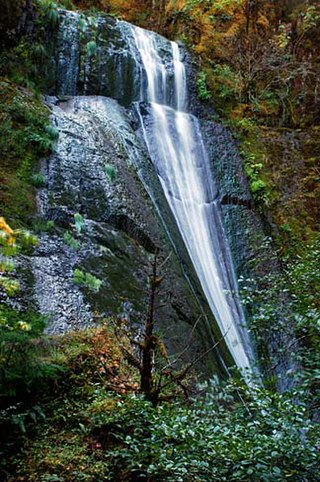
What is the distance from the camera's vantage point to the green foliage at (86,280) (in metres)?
6.09

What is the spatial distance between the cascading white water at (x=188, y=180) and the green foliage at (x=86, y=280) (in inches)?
112

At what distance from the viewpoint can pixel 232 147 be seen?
1223 cm

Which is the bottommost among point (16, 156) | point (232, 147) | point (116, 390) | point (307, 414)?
point (116, 390)

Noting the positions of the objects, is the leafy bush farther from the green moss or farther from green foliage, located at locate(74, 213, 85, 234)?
green foliage, located at locate(74, 213, 85, 234)

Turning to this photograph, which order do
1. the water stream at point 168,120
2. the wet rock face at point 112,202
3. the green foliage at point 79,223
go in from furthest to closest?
1. the water stream at point 168,120
2. the green foliage at point 79,223
3. the wet rock face at point 112,202

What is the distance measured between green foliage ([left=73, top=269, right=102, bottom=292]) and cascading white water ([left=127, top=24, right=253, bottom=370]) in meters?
2.84

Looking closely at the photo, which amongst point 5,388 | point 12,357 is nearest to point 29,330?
point 12,357

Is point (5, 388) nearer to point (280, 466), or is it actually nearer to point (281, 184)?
point (280, 466)

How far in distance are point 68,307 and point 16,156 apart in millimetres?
3069

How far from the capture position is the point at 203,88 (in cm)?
1306

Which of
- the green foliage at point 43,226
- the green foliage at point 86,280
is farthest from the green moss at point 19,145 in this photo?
the green foliage at point 86,280

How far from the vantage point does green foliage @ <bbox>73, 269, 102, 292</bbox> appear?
20.0ft

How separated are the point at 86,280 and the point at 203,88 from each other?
8.78 meters

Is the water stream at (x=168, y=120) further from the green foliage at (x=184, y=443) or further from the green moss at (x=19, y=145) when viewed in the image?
the green foliage at (x=184, y=443)
